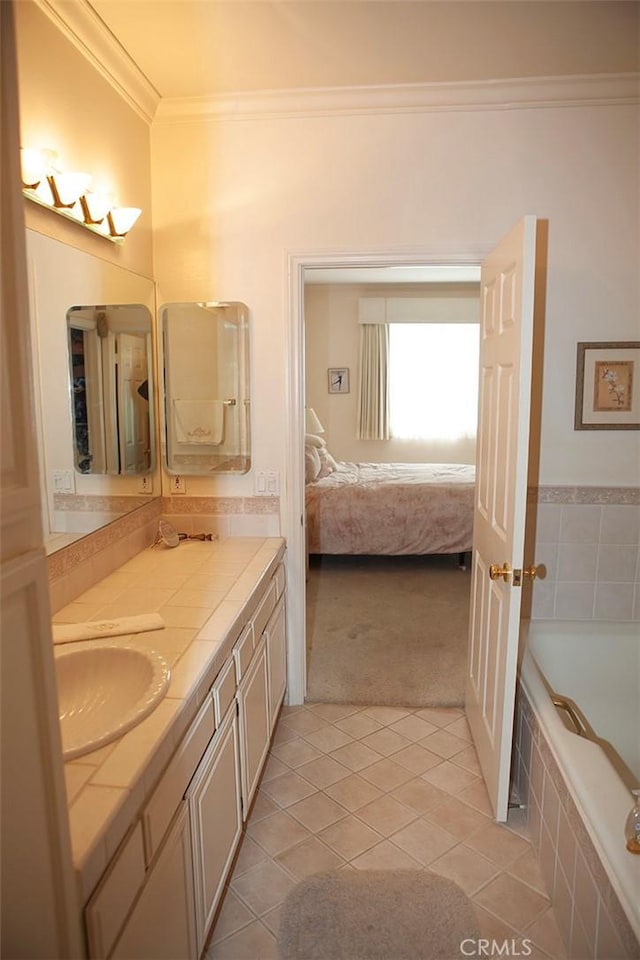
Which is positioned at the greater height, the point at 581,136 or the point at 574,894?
the point at 581,136

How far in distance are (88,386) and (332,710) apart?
1.85 metres

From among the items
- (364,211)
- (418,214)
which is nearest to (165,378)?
(364,211)

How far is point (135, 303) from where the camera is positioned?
241 centimetres

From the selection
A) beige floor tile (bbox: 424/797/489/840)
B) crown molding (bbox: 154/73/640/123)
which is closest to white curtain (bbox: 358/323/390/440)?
crown molding (bbox: 154/73/640/123)

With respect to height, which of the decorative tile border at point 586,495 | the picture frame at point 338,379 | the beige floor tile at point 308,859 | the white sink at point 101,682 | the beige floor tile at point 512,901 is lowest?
the beige floor tile at point 512,901

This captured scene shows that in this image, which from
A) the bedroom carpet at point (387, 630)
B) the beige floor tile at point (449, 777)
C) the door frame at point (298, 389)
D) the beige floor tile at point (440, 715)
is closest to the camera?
the beige floor tile at point (449, 777)

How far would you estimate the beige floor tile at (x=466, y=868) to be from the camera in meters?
1.84

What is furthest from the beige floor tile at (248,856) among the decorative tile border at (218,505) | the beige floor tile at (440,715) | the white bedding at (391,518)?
the white bedding at (391,518)

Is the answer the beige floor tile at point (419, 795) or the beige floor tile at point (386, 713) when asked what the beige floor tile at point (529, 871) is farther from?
the beige floor tile at point (386, 713)

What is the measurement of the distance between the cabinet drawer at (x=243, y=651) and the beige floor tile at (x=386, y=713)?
1.05 m

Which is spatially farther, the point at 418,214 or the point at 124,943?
the point at 418,214

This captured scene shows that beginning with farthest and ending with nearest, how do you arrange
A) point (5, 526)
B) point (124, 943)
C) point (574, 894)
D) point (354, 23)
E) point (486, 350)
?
point (486, 350), point (354, 23), point (574, 894), point (124, 943), point (5, 526)

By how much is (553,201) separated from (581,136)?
266 mm

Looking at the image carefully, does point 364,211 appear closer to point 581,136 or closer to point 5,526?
point 581,136
